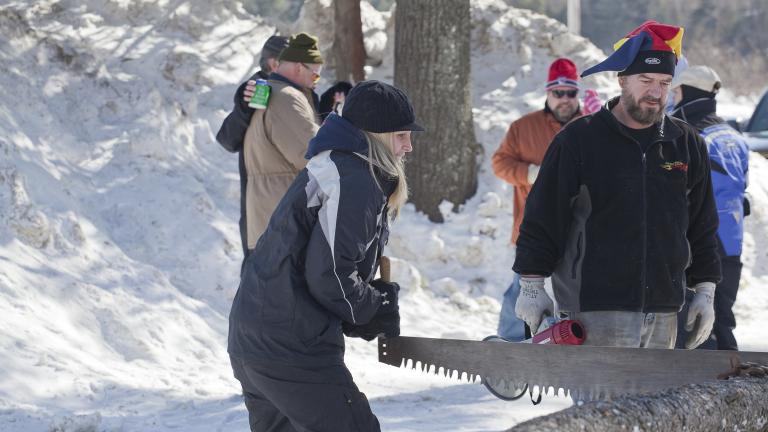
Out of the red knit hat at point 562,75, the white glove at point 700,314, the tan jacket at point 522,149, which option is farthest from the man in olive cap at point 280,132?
the white glove at point 700,314

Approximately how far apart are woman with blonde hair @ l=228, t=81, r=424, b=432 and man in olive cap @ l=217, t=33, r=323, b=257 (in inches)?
93.9

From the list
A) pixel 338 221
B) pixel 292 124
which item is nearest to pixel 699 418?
pixel 338 221

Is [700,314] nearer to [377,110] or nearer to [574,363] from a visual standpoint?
[574,363]

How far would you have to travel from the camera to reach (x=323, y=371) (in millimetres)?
3643

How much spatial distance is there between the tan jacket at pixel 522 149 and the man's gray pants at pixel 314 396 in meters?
3.45

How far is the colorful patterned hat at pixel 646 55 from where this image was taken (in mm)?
4328

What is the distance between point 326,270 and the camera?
3488 millimetres

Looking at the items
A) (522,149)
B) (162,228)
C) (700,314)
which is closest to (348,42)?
(162,228)

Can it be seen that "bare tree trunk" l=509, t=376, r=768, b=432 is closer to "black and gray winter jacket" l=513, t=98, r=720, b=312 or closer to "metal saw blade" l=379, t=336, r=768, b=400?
"metal saw blade" l=379, t=336, r=768, b=400

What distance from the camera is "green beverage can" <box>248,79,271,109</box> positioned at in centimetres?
616

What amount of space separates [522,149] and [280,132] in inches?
68.9

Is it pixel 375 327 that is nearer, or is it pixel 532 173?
pixel 375 327

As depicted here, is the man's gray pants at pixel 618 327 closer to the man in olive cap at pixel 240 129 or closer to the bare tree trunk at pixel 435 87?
the man in olive cap at pixel 240 129

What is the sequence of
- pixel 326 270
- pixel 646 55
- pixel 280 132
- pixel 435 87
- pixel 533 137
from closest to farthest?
pixel 326 270
pixel 646 55
pixel 280 132
pixel 533 137
pixel 435 87
